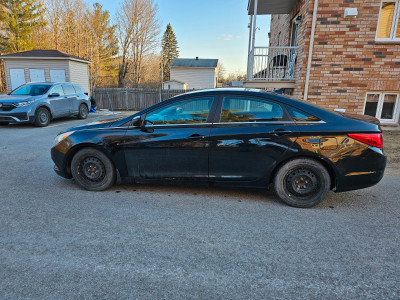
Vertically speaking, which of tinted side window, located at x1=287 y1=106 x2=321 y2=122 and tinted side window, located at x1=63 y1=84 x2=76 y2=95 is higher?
tinted side window, located at x1=63 y1=84 x2=76 y2=95

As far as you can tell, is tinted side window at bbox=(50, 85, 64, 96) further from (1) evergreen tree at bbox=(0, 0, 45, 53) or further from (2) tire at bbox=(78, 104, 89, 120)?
(1) evergreen tree at bbox=(0, 0, 45, 53)

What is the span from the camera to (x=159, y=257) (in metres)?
2.36

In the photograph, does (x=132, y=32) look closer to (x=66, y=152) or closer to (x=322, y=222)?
(x=66, y=152)

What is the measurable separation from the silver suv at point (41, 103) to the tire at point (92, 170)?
7239mm

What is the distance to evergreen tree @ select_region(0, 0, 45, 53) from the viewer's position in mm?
25766

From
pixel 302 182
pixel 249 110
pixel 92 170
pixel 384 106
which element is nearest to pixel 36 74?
pixel 92 170

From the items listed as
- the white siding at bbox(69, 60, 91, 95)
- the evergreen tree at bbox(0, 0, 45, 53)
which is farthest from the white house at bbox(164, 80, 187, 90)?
the white siding at bbox(69, 60, 91, 95)

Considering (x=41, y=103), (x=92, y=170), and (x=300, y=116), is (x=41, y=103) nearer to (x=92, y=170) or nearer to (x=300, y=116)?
(x=92, y=170)

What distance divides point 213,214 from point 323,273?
137 cm

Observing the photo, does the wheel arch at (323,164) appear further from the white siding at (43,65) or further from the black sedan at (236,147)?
the white siding at (43,65)

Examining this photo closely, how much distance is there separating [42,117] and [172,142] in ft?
28.6


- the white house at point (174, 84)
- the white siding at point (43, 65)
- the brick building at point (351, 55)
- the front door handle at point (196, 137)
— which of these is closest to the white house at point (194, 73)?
the white house at point (174, 84)

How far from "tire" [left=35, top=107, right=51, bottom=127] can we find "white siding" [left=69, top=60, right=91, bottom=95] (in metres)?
7.97

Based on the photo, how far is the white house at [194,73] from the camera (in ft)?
127
